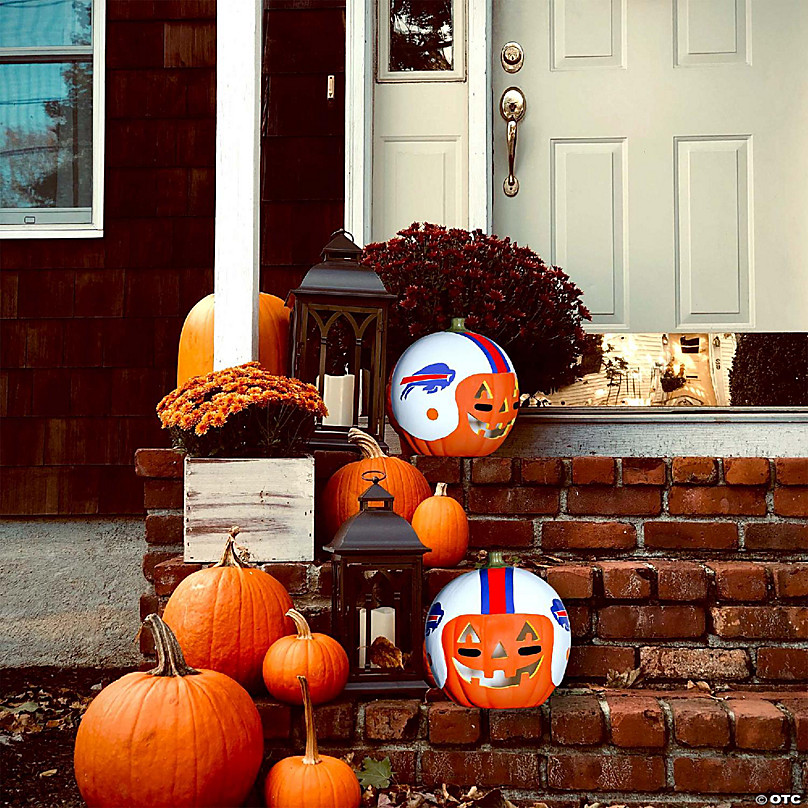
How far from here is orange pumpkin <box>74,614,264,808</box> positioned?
1.50m

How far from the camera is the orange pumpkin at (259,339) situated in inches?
98.4

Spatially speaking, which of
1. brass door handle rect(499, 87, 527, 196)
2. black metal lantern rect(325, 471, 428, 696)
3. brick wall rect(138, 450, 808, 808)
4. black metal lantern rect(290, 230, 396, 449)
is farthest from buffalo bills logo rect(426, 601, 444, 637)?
brass door handle rect(499, 87, 527, 196)

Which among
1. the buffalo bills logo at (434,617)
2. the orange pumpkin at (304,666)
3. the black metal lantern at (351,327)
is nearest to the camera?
the orange pumpkin at (304,666)

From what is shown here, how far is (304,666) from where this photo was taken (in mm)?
1755

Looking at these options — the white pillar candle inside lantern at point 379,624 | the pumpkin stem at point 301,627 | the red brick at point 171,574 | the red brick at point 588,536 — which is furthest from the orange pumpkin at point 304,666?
the red brick at point 588,536

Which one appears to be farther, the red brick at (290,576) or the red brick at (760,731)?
the red brick at (290,576)

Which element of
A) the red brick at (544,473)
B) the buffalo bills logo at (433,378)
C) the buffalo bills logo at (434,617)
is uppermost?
the buffalo bills logo at (433,378)

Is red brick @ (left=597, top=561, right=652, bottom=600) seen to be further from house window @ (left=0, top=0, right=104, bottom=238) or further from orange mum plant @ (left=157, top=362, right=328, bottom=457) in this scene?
house window @ (left=0, top=0, right=104, bottom=238)

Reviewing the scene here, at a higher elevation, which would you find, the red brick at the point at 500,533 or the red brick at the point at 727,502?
the red brick at the point at 727,502

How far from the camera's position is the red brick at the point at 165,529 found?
2203 mm

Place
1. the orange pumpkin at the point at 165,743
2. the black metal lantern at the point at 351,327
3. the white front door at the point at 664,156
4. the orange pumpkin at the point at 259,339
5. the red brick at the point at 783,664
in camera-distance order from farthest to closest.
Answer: the white front door at the point at 664,156
the orange pumpkin at the point at 259,339
the black metal lantern at the point at 351,327
the red brick at the point at 783,664
the orange pumpkin at the point at 165,743

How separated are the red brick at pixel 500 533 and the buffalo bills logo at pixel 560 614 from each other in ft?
1.10

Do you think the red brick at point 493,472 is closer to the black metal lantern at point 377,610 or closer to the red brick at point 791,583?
the black metal lantern at point 377,610

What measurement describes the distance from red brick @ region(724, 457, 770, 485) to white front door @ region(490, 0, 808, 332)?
1.06 meters
